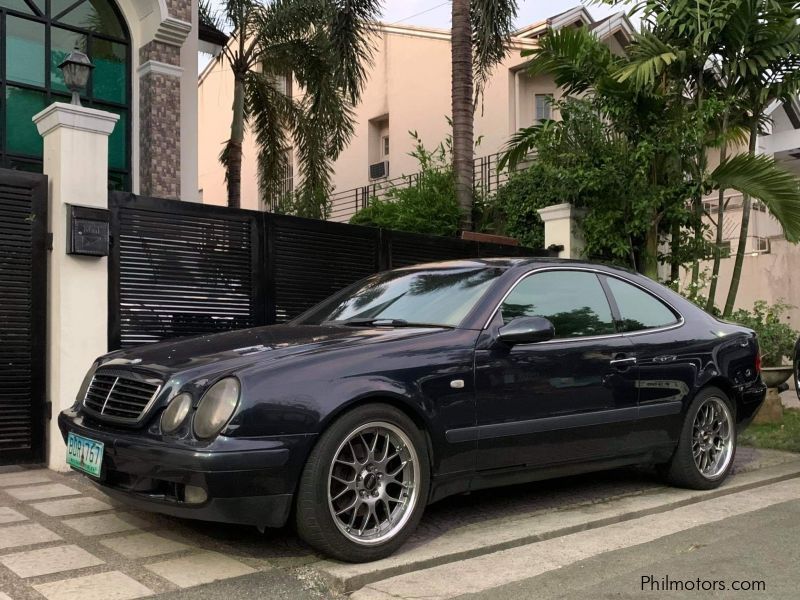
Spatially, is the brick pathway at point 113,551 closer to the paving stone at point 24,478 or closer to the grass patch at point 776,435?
the paving stone at point 24,478

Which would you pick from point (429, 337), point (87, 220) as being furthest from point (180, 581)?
point (87, 220)

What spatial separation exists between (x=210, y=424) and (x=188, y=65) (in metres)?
8.62

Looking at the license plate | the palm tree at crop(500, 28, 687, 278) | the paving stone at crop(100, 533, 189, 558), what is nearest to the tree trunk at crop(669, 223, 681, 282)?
the palm tree at crop(500, 28, 687, 278)

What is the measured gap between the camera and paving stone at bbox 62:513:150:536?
4.18m

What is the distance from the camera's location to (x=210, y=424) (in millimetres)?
3486

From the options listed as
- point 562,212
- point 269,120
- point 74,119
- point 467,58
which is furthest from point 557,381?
point 269,120

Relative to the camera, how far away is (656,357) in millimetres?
5102

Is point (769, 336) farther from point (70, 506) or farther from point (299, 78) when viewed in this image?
point (299, 78)

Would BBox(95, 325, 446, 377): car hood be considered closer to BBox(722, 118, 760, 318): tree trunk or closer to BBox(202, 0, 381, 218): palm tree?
BBox(722, 118, 760, 318): tree trunk

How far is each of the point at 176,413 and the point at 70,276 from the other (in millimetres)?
2756

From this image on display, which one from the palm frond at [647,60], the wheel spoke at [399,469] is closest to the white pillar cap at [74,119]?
the wheel spoke at [399,469]

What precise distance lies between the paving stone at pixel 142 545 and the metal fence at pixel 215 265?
2.41 metres

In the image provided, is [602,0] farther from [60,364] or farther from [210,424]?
[210,424]

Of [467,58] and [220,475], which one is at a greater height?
[467,58]
